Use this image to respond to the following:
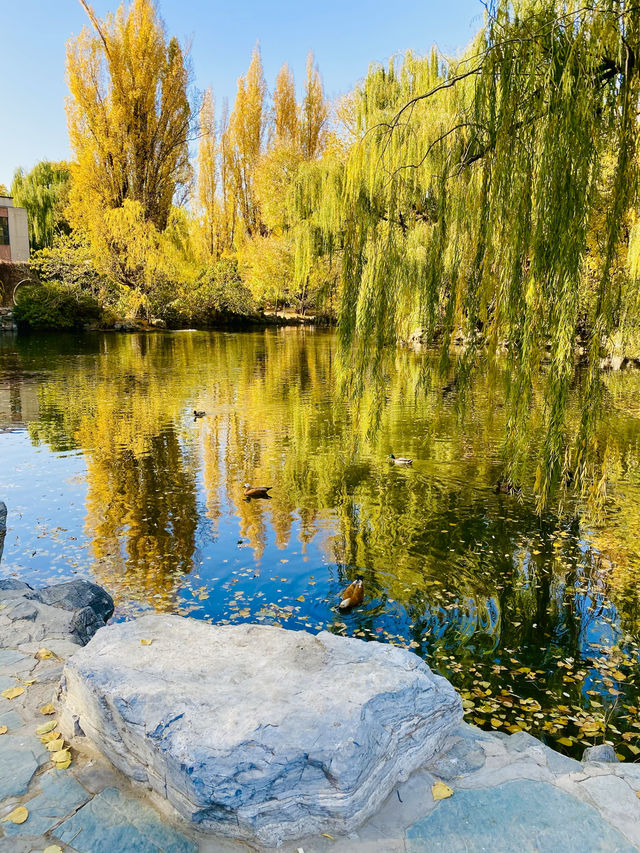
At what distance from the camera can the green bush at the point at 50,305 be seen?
86.5ft

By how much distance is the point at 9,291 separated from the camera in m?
28.9

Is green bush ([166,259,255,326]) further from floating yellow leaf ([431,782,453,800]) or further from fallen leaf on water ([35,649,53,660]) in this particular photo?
floating yellow leaf ([431,782,453,800])

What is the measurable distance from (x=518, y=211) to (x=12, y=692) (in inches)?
131

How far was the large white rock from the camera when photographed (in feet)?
6.43

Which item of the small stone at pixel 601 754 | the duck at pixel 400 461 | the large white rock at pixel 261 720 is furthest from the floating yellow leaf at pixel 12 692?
the duck at pixel 400 461

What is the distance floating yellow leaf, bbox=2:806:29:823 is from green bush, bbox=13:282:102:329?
1076 inches

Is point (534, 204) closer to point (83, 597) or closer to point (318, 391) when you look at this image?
point (83, 597)

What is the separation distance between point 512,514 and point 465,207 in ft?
11.8

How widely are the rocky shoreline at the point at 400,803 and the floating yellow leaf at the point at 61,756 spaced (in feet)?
0.03

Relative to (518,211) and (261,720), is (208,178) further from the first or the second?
(261,720)

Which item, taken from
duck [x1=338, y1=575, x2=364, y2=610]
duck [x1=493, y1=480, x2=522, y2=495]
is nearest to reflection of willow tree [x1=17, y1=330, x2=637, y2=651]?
duck [x1=493, y1=480, x2=522, y2=495]

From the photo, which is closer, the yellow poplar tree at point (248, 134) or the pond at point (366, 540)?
the pond at point (366, 540)

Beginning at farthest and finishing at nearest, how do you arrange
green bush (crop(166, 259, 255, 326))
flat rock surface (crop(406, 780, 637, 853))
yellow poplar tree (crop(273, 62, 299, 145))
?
1. yellow poplar tree (crop(273, 62, 299, 145))
2. green bush (crop(166, 259, 255, 326))
3. flat rock surface (crop(406, 780, 637, 853))

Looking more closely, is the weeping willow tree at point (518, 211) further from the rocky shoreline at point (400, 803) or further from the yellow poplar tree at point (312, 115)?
the yellow poplar tree at point (312, 115)
